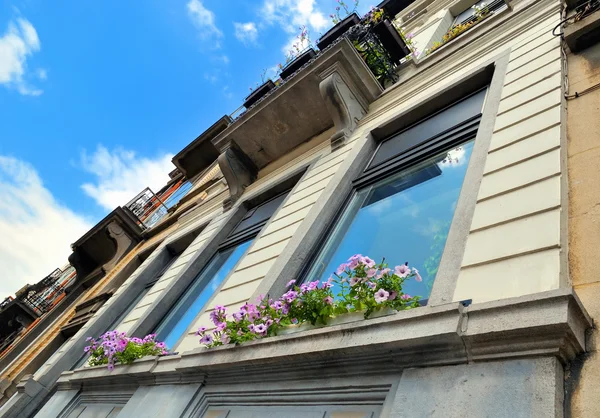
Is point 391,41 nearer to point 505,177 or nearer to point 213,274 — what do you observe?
point 213,274

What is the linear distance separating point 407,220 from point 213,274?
3.82 metres

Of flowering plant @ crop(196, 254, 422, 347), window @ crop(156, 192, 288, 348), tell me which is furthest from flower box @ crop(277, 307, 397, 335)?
window @ crop(156, 192, 288, 348)

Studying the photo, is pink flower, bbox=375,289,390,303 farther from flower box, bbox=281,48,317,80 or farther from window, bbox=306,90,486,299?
flower box, bbox=281,48,317,80

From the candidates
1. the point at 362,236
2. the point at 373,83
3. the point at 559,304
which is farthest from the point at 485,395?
the point at 373,83

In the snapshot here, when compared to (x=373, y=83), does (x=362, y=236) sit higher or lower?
lower

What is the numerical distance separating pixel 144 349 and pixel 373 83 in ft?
18.1

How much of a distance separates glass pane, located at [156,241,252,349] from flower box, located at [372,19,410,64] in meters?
4.77

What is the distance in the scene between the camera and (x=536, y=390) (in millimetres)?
1454

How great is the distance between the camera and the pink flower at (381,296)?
2377 millimetres

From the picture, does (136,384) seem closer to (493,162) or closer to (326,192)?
(326,192)

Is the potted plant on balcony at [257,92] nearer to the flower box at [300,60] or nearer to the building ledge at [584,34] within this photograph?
the flower box at [300,60]

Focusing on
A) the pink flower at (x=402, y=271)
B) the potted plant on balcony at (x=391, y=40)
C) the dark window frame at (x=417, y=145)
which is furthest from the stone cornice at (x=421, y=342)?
the potted plant on balcony at (x=391, y=40)

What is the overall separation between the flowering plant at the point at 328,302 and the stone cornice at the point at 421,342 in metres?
0.20

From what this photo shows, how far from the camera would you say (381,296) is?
2.40 metres
